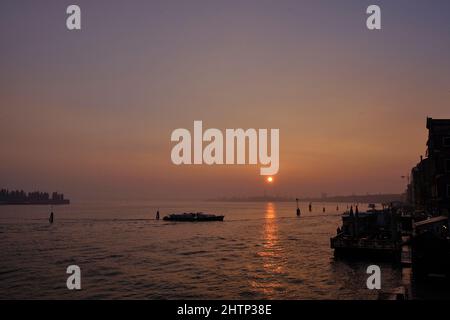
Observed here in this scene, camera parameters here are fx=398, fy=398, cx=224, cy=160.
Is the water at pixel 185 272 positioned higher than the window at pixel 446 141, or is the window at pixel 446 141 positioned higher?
the window at pixel 446 141

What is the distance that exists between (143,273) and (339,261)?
2311cm

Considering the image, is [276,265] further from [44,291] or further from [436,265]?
[44,291]

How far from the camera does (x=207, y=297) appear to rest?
3164cm

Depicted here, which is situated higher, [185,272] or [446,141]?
[446,141]

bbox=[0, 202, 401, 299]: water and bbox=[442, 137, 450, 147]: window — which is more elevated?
bbox=[442, 137, 450, 147]: window

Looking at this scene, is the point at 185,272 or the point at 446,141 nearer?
the point at 185,272

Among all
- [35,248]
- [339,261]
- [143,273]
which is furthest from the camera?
[35,248]

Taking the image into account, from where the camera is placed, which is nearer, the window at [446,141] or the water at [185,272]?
the water at [185,272]

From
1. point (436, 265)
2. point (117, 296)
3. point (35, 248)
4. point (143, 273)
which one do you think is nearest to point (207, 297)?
point (117, 296)

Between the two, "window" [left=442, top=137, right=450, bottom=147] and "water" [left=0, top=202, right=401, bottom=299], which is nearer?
"water" [left=0, top=202, right=401, bottom=299]
